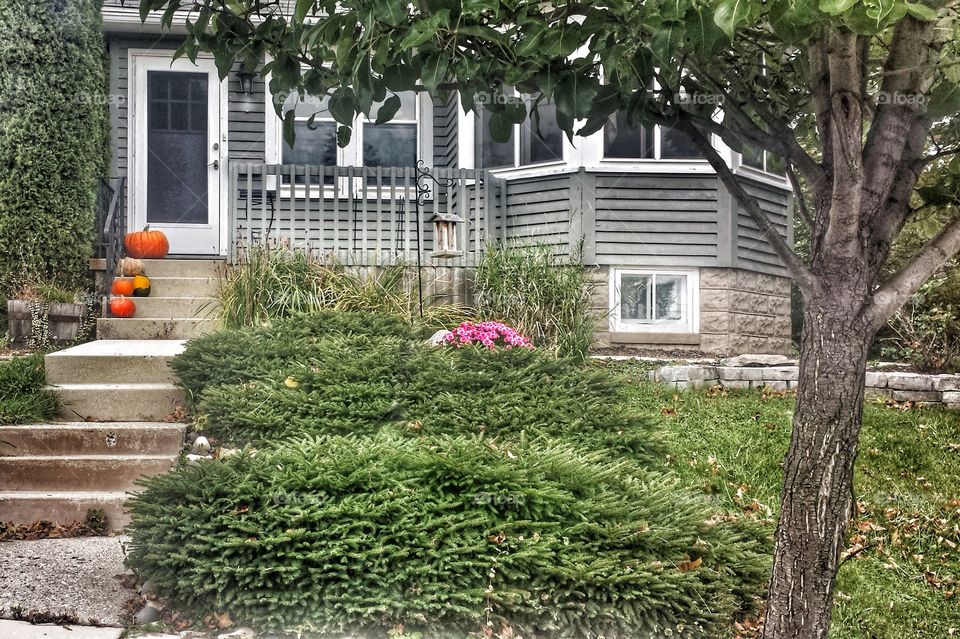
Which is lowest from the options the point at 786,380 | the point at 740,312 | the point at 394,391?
the point at 786,380

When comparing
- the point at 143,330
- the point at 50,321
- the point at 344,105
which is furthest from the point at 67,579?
the point at 50,321

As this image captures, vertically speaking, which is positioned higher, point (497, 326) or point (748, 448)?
point (497, 326)

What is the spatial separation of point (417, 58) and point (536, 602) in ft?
6.73

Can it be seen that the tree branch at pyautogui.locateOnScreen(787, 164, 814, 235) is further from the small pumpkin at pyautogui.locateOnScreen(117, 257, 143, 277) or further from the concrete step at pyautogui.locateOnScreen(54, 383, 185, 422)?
the small pumpkin at pyautogui.locateOnScreen(117, 257, 143, 277)

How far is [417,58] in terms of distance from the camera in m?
2.10

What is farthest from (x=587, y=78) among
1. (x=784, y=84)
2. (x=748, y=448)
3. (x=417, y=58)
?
(x=748, y=448)

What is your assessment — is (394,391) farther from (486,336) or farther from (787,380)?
(787,380)

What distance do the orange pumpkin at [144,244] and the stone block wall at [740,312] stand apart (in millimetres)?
5931

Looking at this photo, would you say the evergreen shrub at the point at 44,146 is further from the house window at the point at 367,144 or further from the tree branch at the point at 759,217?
the tree branch at the point at 759,217

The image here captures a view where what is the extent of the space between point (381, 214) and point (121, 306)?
2718mm

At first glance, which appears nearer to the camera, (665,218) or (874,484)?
(874,484)

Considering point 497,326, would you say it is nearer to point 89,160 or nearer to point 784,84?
point 784,84

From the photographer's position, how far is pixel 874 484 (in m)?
4.88

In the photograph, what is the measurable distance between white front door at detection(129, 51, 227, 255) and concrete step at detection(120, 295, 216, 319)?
236cm
